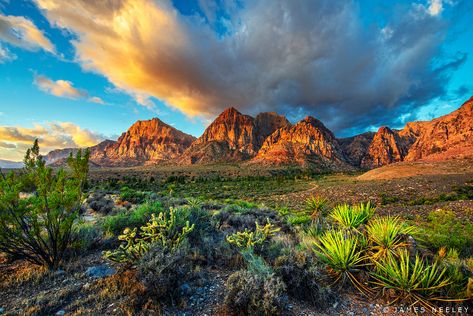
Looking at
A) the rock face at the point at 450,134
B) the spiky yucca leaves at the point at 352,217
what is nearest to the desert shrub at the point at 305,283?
the spiky yucca leaves at the point at 352,217

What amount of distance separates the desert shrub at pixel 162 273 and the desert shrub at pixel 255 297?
1024 millimetres

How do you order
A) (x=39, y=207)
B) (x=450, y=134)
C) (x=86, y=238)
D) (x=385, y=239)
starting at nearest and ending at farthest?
(x=385, y=239) < (x=39, y=207) < (x=86, y=238) < (x=450, y=134)

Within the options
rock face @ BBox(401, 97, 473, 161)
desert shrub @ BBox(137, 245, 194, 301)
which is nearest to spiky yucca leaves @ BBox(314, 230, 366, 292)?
A: desert shrub @ BBox(137, 245, 194, 301)

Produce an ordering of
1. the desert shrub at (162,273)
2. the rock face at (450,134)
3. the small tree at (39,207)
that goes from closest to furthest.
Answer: the desert shrub at (162,273), the small tree at (39,207), the rock face at (450,134)

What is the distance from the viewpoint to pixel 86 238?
20.7 feet

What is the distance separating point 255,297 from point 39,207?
5265mm

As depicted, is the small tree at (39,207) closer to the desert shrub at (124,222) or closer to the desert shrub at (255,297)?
the desert shrub at (124,222)

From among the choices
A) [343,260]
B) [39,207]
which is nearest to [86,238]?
[39,207]

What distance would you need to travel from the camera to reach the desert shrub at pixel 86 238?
5712 millimetres

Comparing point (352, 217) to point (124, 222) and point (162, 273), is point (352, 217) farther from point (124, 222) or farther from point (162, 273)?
point (124, 222)

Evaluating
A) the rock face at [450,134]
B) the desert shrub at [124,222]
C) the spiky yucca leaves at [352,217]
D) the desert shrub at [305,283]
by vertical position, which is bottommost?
the desert shrub at [305,283]

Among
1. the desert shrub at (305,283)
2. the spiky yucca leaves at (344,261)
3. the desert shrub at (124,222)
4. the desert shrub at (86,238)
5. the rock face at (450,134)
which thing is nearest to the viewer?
the desert shrub at (305,283)

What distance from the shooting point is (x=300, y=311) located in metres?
3.64

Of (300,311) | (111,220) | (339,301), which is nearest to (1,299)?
(111,220)
